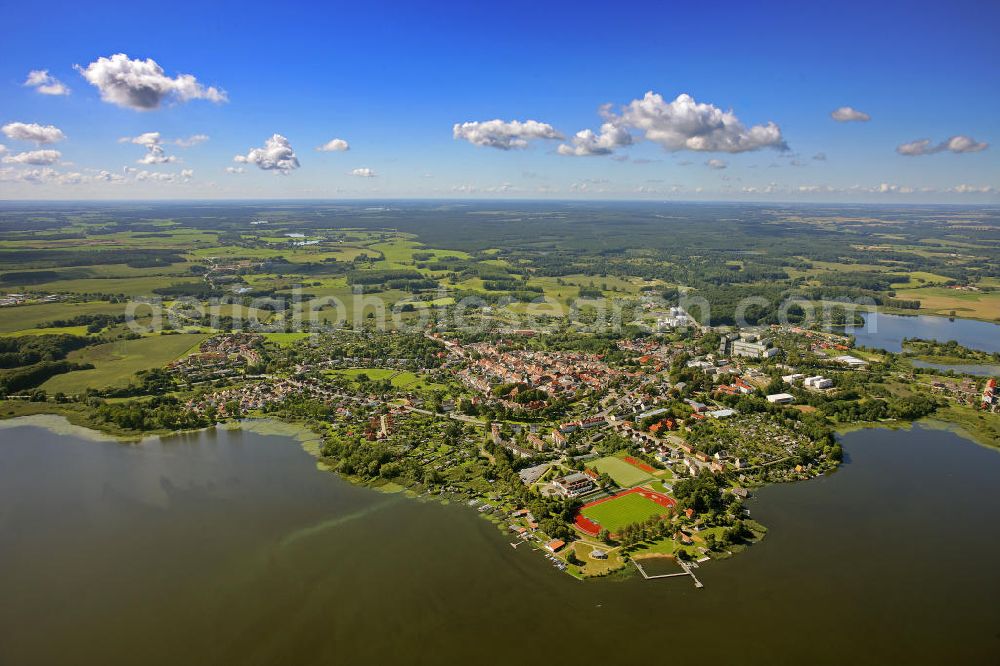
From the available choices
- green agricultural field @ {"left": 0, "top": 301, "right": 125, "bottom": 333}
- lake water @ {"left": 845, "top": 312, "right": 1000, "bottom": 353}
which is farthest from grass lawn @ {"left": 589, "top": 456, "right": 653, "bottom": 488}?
green agricultural field @ {"left": 0, "top": 301, "right": 125, "bottom": 333}

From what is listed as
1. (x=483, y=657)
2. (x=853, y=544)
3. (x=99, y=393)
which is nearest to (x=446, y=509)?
(x=483, y=657)

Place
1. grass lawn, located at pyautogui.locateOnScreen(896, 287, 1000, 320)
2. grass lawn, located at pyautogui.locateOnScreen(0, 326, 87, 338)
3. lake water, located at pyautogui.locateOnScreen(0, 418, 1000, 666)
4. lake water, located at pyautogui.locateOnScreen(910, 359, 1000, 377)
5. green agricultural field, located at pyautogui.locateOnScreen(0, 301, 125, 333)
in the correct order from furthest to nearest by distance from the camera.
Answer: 1. grass lawn, located at pyautogui.locateOnScreen(896, 287, 1000, 320)
2. green agricultural field, located at pyautogui.locateOnScreen(0, 301, 125, 333)
3. grass lawn, located at pyautogui.locateOnScreen(0, 326, 87, 338)
4. lake water, located at pyautogui.locateOnScreen(910, 359, 1000, 377)
5. lake water, located at pyautogui.locateOnScreen(0, 418, 1000, 666)

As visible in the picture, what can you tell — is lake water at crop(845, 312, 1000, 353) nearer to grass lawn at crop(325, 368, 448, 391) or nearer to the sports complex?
the sports complex

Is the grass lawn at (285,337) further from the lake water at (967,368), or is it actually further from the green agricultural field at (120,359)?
the lake water at (967,368)

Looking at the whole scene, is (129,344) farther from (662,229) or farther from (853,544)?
(662,229)

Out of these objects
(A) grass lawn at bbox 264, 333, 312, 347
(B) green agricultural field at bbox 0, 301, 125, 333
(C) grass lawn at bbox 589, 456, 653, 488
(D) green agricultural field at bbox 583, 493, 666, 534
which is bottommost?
(D) green agricultural field at bbox 583, 493, 666, 534

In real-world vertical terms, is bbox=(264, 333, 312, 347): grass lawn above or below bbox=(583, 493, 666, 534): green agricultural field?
above

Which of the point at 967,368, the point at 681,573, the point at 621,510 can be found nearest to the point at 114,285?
the point at 621,510

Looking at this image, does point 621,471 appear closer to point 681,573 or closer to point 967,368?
point 681,573
